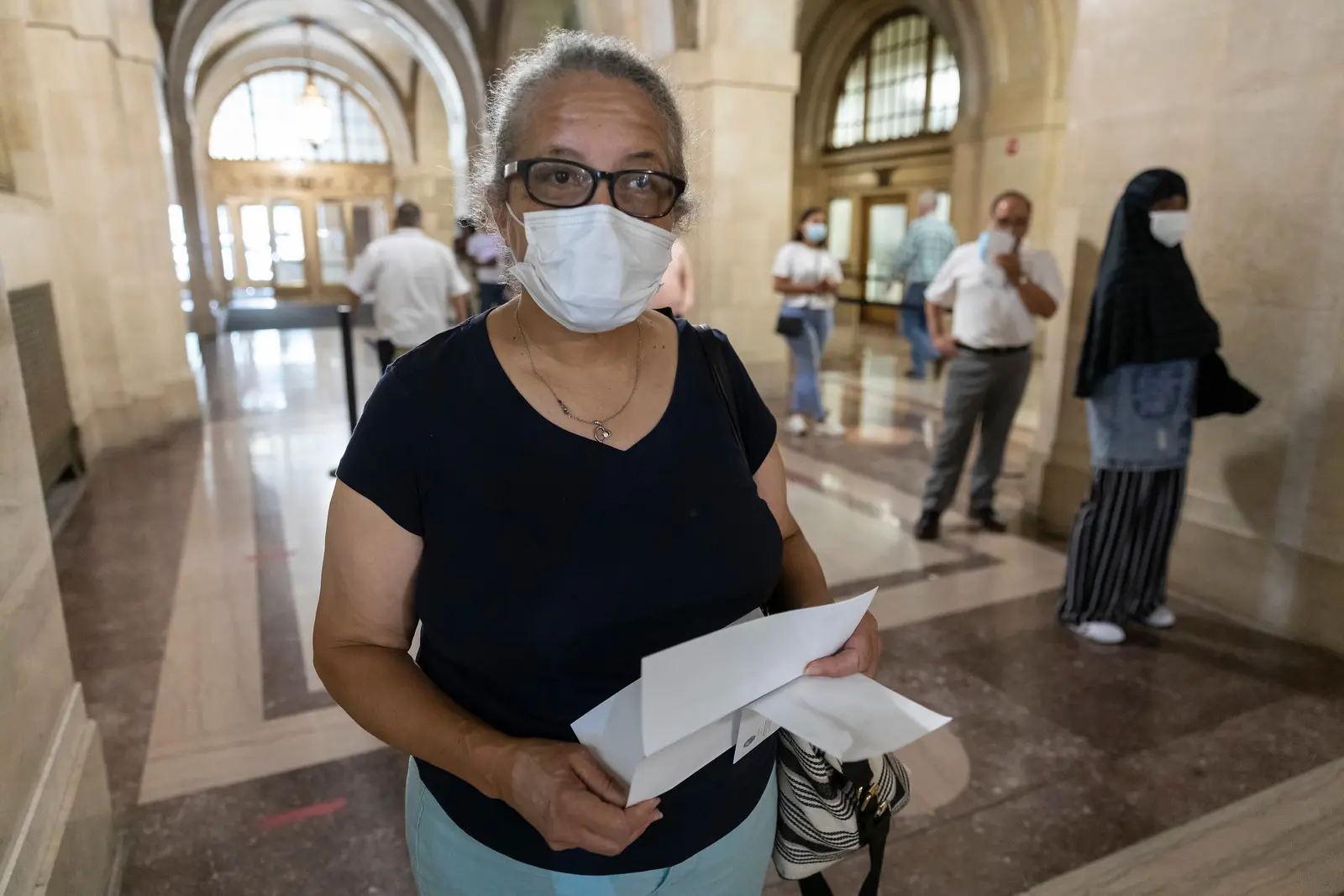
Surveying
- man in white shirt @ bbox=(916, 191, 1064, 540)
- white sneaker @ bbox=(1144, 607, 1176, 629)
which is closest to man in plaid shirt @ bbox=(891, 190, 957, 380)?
man in white shirt @ bbox=(916, 191, 1064, 540)

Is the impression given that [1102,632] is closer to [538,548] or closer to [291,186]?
[538,548]

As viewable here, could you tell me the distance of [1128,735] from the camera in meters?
2.92

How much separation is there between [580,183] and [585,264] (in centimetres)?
12

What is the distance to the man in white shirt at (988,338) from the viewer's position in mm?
4457

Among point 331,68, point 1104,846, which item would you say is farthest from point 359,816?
point 331,68

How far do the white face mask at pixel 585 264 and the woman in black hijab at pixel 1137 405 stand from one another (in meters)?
2.70

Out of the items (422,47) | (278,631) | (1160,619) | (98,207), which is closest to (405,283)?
(98,207)

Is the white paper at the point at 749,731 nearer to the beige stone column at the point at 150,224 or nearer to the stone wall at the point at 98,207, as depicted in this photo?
the stone wall at the point at 98,207

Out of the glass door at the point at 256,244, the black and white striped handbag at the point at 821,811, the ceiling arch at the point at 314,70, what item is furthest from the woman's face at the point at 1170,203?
the glass door at the point at 256,244

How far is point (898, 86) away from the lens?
1505 centimetres

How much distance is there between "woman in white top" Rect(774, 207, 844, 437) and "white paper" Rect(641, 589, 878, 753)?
586cm

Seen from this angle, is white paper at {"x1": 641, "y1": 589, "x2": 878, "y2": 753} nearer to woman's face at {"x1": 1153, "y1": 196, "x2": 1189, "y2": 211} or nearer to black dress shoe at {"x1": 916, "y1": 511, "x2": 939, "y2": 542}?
woman's face at {"x1": 1153, "y1": 196, "x2": 1189, "y2": 211}

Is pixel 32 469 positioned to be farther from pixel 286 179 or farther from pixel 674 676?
pixel 286 179

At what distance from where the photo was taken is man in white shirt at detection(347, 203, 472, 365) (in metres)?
5.87
